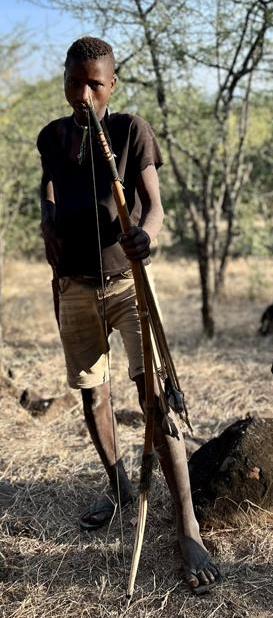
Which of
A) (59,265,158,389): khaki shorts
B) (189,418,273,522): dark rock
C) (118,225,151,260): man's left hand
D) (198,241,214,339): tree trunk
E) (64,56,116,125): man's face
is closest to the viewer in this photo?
(118,225,151,260): man's left hand

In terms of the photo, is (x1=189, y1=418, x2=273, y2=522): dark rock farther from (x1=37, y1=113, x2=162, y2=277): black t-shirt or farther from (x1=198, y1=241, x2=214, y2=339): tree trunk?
(x1=198, y1=241, x2=214, y2=339): tree trunk

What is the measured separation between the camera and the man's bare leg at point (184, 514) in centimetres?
212

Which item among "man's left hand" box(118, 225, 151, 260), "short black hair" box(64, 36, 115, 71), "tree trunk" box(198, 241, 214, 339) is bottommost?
"tree trunk" box(198, 241, 214, 339)

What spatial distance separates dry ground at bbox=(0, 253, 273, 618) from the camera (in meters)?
2.12

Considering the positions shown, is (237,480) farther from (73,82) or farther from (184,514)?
(73,82)

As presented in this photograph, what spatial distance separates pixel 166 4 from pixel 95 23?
0.62 m

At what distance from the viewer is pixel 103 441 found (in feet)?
8.38

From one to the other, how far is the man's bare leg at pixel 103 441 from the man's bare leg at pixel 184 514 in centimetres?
37

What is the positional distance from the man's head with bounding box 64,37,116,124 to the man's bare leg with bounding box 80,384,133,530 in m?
1.07

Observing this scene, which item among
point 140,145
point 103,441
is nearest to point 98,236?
point 140,145

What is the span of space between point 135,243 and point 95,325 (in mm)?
593

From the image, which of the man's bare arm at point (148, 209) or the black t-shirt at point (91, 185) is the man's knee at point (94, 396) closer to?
the black t-shirt at point (91, 185)

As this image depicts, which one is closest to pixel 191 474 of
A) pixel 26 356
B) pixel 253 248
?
pixel 26 356

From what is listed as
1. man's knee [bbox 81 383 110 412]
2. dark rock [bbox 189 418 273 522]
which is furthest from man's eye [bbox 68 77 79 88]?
dark rock [bbox 189 418 273 522]
